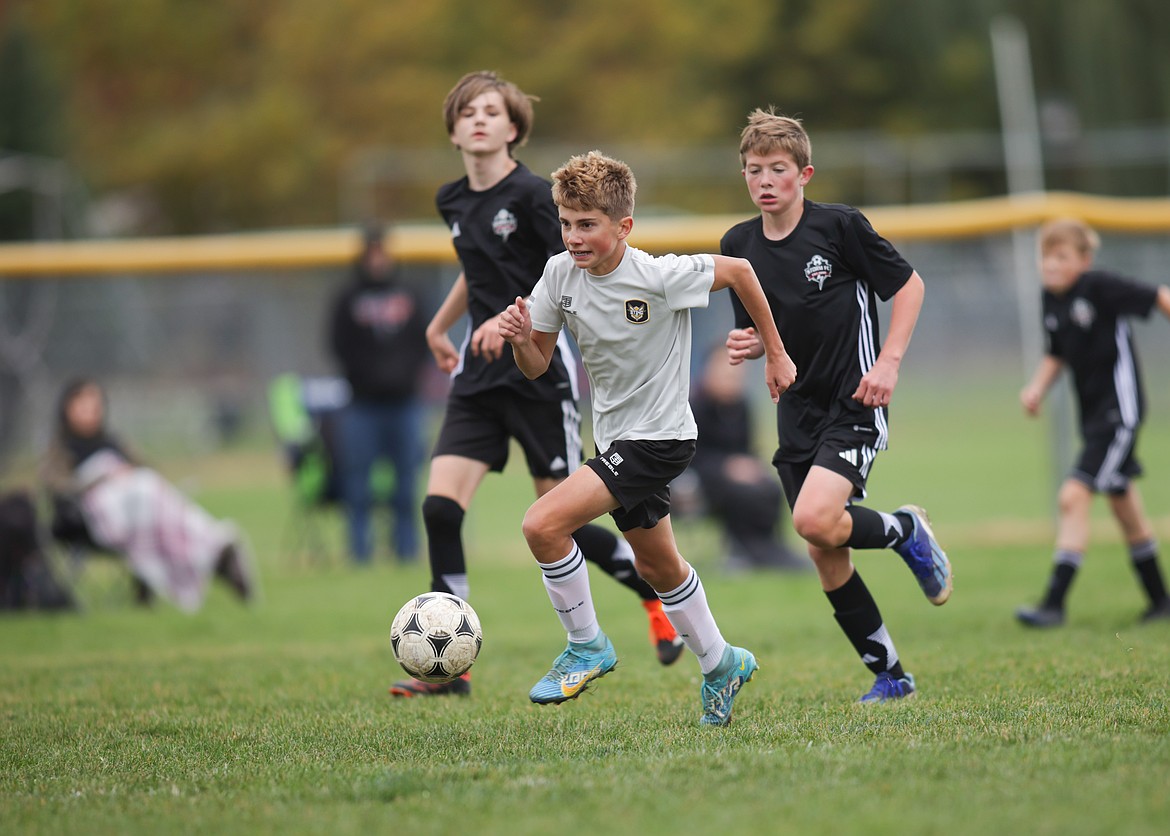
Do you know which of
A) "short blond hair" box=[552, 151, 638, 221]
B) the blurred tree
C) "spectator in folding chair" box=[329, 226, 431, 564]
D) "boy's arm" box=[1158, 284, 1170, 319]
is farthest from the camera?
the blurred tree

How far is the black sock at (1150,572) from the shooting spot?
24.2ft

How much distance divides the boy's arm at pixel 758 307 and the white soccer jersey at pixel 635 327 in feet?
0.17

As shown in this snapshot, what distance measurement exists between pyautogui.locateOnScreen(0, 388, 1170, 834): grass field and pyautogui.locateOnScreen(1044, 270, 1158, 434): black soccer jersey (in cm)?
111

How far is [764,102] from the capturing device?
107ft

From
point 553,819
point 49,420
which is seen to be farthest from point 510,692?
point 49,420

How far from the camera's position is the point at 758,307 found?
4734mm

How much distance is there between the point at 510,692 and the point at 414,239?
21.4 ft

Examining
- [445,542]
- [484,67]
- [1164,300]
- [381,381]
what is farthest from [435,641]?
[484,67]

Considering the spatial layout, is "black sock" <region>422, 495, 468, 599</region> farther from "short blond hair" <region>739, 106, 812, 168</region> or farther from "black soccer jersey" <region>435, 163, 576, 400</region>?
"short blond hair" <region>739, 106, 812, 168</region>

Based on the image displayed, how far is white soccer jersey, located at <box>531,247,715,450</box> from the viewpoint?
4727 millimetres

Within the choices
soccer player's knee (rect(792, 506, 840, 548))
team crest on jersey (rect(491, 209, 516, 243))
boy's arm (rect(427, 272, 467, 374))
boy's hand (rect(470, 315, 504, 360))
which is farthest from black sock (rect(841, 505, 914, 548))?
boy's arm (rect(427, 272, 467, 374))

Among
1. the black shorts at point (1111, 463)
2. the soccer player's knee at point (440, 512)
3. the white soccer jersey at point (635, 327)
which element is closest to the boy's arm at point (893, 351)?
the white soccer jersey at point (635, 327)

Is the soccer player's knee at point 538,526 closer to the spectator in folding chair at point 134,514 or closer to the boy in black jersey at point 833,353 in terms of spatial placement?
the boy in black jersey at point 833,353

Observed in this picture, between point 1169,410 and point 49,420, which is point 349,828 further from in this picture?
point 1169,410
